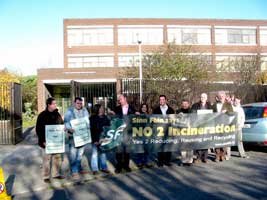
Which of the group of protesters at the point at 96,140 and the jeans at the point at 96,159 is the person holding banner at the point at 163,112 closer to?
the group of protesters at the point at 96,140

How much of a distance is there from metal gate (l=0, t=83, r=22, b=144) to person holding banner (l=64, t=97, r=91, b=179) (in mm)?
6418

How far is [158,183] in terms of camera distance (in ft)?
23.5

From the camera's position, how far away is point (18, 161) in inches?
389

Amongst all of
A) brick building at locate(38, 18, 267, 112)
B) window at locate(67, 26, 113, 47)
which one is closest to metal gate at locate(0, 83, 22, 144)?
brick building at locate(38, 18, 267, 112)

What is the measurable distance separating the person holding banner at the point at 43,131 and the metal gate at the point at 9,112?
6329 millimetres

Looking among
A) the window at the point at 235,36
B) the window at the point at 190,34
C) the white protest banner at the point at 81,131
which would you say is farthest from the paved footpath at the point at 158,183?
the window at the point at 235,36

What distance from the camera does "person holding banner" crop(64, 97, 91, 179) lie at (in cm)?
770

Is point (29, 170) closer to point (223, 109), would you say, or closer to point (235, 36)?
point (223, 109)

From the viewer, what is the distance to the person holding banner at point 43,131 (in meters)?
7.43

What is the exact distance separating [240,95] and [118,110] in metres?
12.8

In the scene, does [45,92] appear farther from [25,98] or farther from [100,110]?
[100,110]

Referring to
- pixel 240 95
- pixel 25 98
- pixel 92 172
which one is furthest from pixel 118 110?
pixel 25 98

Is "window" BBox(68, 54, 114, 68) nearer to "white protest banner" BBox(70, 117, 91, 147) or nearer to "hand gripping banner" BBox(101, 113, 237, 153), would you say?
"hand gripping banner" BBox(101, 113, 237, 153)

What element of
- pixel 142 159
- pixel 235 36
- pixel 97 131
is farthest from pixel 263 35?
pixel 97 131
